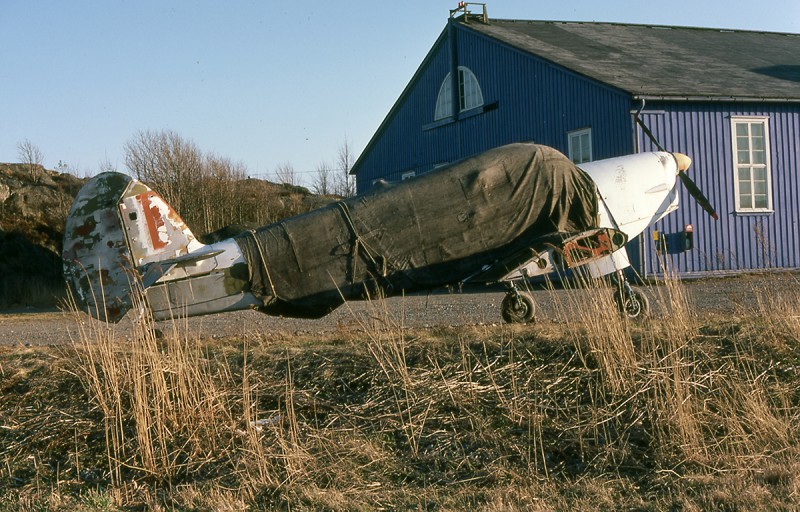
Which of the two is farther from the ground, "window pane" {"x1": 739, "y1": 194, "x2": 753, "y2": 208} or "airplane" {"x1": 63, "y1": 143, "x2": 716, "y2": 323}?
"airplane" {"x1": 63, "y1": 143, "x2": 716, "y2": 323}

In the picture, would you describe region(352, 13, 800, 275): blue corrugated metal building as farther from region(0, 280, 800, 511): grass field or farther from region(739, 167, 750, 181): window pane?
region(0, 280, 800, 511): grass field

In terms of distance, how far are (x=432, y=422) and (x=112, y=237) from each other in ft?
18.4

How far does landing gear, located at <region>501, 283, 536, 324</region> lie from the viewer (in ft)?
34.9

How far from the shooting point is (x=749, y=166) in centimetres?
2223

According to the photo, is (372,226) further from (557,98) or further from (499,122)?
(499,122)

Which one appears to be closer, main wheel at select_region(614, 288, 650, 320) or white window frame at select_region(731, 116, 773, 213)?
main wheel at select_region(614, 288, 650, 320)

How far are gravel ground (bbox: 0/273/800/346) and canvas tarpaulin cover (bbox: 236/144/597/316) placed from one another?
1.53 ft

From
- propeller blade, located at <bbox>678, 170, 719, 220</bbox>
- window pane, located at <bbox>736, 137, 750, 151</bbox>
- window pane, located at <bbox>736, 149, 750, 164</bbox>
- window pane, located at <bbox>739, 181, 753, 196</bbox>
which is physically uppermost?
window pane, located at <bbox>736, 137, 750, 151</bbox>

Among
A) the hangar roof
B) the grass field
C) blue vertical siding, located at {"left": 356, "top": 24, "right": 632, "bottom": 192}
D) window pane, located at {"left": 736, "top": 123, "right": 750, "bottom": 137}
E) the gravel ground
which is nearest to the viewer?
the grass field

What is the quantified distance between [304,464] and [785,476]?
10.2 ft

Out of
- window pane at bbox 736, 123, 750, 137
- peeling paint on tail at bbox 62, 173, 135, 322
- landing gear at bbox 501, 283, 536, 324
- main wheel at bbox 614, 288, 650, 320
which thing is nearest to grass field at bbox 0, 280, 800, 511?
peeling paint on tail at bbox 62, 173, 135, 322

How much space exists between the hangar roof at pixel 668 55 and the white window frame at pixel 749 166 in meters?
0.70

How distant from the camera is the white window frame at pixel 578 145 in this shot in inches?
867

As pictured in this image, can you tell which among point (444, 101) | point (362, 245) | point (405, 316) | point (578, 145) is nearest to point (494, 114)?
point (444, 101)
